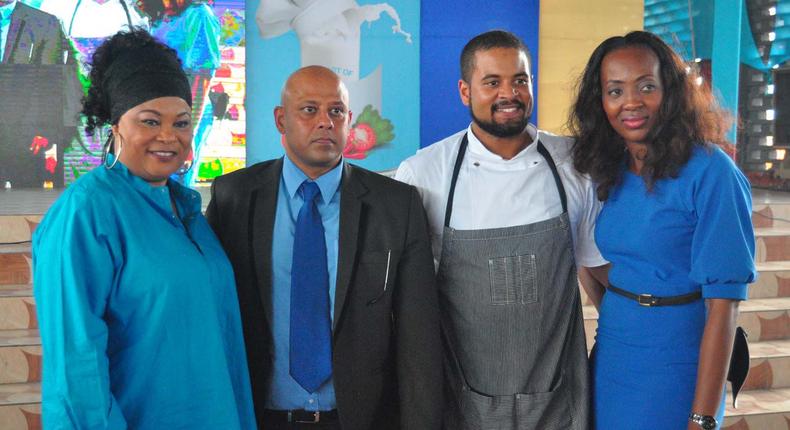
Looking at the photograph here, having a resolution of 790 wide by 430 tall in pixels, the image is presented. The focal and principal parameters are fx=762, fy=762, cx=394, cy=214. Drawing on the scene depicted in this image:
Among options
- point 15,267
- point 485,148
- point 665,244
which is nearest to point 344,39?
point 15,267

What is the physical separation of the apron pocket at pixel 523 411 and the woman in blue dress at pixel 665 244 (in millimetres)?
98

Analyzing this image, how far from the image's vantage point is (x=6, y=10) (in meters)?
5.52

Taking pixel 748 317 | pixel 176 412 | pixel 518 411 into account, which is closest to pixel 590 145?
pixel 518 411

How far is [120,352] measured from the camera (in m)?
1.56

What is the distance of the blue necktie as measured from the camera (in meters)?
1.91

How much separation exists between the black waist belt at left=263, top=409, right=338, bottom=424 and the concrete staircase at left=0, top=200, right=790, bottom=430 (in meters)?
2.02

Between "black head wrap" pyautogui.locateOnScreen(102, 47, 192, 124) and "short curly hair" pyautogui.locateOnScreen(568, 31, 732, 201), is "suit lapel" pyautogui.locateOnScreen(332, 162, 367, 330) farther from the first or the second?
"short curly hair" pyautogui.locateOnScreen(568, 31, 732, 201)

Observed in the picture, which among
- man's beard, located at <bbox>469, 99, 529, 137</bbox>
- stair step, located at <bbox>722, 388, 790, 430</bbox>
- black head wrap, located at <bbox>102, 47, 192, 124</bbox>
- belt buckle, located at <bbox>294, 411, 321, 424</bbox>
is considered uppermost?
black head wrap, located at <bbox>102, 47, 192, 124</bbox>

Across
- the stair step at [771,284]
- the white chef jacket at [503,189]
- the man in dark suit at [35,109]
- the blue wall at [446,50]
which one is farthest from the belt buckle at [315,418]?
the man in dark suit at [35,109]

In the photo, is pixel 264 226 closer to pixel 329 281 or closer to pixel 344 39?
pixel 329 281

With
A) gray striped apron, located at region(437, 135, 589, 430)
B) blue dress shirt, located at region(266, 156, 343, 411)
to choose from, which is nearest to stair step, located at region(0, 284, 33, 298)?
blue dress shirt, located at region(266, 156, 343, 411)

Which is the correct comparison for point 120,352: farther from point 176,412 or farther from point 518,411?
point 518,411

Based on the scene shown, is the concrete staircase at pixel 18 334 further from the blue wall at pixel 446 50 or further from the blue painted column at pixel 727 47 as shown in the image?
the blue painted column at pixel 727 47

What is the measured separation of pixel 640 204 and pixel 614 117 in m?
0.24
